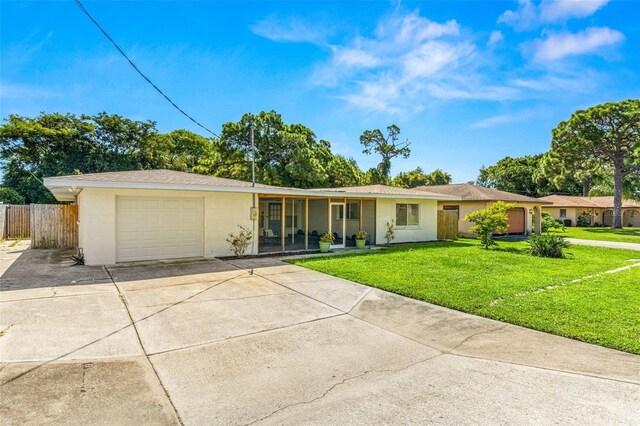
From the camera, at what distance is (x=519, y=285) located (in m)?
7.54

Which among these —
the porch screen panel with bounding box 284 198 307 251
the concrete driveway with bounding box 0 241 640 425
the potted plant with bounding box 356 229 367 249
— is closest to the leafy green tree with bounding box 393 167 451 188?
the porch screen panel with bounding box 284 198 307 251

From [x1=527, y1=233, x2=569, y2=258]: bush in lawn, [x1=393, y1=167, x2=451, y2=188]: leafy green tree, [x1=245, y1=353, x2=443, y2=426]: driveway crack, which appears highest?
[x1=393, y1=167, x2=451, y2=188]: leafy green tree

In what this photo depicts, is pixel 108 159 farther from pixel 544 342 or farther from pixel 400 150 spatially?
pixel 544 342

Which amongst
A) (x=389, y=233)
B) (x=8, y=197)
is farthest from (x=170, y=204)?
(x=8, y=197)

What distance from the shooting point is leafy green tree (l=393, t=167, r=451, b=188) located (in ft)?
155

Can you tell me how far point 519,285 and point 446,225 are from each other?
10.7 m

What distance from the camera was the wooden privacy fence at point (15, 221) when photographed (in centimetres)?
1666

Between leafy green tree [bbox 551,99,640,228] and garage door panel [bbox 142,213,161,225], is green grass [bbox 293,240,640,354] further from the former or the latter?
leafy green tree [bbox 551,99,640,228]

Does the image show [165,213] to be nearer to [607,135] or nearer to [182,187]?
[182,187]

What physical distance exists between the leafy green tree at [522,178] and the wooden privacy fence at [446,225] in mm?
29645

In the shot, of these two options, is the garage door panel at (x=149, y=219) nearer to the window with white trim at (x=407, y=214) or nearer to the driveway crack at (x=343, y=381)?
the driveway crack at (x=343, y=381)

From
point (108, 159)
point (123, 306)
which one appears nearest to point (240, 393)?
point (123, 306)

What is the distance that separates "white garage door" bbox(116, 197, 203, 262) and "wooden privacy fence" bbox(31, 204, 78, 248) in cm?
588

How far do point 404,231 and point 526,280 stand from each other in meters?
8.27
